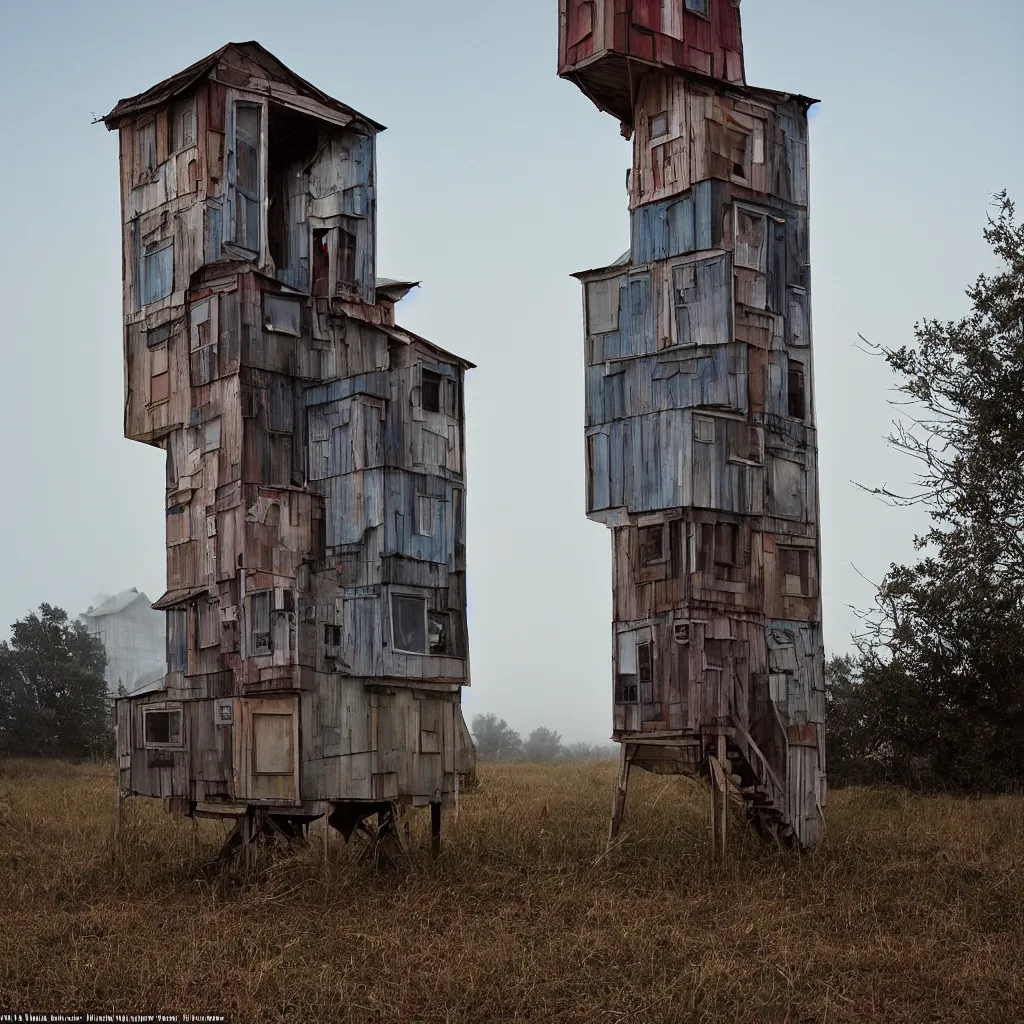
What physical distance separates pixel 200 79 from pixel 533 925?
57.0 ft

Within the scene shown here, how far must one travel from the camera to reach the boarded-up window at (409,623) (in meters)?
26.4

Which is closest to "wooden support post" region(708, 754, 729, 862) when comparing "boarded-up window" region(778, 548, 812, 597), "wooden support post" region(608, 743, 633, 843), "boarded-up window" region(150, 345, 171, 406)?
"wooden support post" region(608, 743, 633, 843)

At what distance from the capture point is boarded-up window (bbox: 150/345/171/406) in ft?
92.0

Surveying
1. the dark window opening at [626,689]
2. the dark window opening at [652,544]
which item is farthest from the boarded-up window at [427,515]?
the dark window opening at [626,689]

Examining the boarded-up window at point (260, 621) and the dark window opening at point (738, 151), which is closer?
the boarded-up window at point (260, 621)

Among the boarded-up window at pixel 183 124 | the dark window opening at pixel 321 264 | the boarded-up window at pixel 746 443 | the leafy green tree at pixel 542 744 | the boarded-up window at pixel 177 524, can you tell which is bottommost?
the leafy green tree at pixel 542 744

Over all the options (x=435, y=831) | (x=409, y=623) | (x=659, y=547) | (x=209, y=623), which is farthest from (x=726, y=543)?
(x=209, y=623)

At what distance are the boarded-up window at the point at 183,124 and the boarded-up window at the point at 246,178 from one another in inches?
34.9

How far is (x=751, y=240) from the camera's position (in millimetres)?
29328

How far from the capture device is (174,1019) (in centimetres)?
1714

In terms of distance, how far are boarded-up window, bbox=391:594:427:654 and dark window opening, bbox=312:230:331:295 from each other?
6862 millimetres

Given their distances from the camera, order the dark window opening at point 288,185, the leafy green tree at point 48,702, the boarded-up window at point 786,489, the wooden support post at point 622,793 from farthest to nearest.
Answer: the leafy green tree at point 48,702 → the dark window opening at point 288,185 → the boarded-up window at point 786,489 → the wooden support post at point 622,793

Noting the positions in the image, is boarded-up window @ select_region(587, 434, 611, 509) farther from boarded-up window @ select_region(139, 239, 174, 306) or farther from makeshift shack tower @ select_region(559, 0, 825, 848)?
boarded-up window @ select_region(139, 239, 174, 306)

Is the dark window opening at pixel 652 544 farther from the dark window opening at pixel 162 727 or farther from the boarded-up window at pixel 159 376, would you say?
the boarded-up window at pixel 159 376
